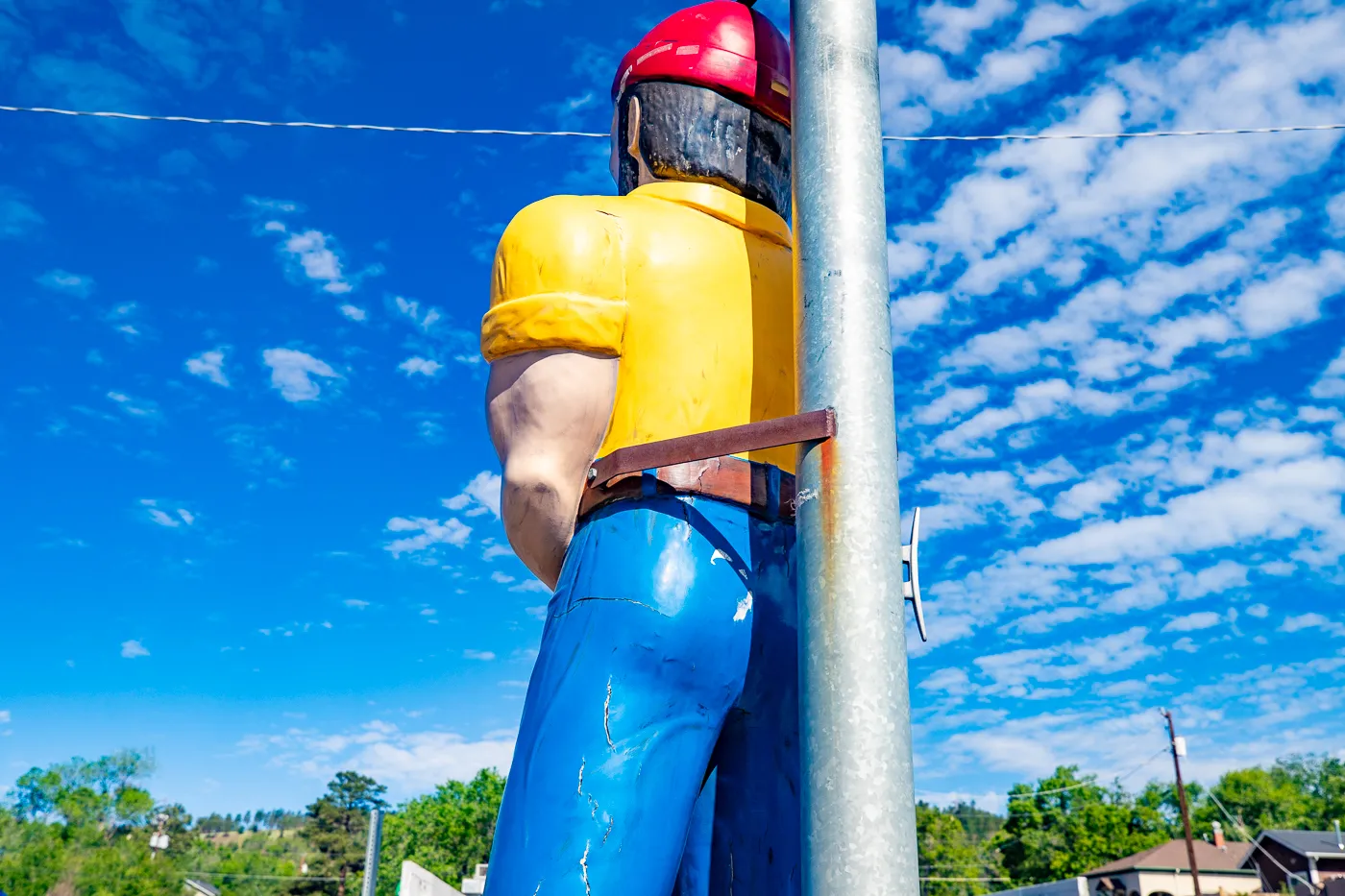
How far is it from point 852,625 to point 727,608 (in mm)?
440

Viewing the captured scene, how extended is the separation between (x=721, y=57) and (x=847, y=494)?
126 centimetres

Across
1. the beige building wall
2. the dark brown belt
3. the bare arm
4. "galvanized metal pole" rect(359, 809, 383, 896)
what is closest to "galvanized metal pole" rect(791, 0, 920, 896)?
the dark brown belt

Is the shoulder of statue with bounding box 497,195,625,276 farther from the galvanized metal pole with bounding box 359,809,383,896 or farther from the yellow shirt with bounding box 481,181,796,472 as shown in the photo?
the galvanized metal pole with bounding box 359,809,383,896

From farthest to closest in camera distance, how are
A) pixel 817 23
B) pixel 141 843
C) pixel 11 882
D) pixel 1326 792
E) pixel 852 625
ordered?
pixel 1326 792, pixel 141 843, pixel 11 882, pixel 817 23, pixel 852 625

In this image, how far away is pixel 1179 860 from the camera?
3403cm

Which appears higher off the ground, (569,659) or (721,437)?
(721,437)

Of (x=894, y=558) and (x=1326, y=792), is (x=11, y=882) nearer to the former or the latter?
(x=894, y=558)

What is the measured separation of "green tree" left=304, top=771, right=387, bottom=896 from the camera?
58562 mm

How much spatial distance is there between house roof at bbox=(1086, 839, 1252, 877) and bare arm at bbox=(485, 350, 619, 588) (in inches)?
1279

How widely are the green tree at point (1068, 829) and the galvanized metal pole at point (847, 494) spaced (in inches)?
1588

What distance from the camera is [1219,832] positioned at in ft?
130

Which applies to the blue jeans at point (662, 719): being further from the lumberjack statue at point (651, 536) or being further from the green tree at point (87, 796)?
the green tree at point (87, 796)

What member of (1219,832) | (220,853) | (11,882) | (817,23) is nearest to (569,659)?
(817,23)

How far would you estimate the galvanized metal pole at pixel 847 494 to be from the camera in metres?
1.49
